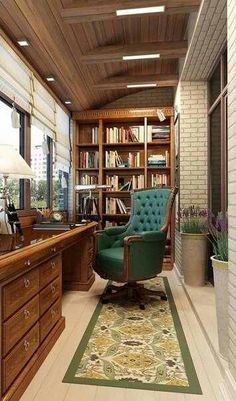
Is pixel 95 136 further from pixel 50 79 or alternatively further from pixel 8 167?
pixel 8 167

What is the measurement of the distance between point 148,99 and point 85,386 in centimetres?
446

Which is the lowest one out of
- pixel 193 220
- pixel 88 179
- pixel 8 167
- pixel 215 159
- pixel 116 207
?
pixel 193 220

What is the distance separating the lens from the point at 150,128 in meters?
4.73

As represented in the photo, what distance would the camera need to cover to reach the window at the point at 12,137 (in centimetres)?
288

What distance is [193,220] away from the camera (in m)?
3.53

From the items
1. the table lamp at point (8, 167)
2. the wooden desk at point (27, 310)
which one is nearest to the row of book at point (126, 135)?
the wooden desk at point (27, 310)

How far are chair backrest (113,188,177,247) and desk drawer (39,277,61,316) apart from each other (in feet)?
4.12

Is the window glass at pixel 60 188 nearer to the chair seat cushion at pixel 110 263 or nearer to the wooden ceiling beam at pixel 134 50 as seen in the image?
the wooden ceiling beam at pixel 134 50

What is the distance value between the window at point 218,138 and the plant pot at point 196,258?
398 mm

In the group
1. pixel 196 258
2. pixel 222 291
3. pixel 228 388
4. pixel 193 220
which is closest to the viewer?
pixel 228 388

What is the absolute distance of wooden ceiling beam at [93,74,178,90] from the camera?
405 centimetres

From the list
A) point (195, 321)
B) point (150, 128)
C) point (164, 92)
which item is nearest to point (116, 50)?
point (150, 128)

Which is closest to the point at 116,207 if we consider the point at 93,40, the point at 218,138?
the point at 218,138

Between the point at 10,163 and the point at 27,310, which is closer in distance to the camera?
the point at 27,310
